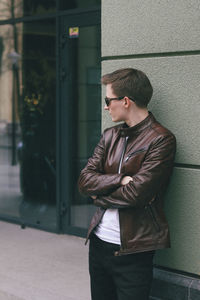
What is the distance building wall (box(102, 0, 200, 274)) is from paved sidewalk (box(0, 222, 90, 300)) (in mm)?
1242

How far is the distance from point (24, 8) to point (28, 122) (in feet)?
5.02

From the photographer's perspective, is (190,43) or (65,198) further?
(65,198)

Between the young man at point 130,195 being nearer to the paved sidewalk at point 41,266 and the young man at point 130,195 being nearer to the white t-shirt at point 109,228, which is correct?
the white t-shirt at point 109,228

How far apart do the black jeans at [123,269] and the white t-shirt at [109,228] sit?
31 millimetres

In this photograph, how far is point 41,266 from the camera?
593 centimetres

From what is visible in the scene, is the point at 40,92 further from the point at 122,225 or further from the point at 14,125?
the point at 122,225

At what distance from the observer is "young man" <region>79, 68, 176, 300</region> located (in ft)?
11.3

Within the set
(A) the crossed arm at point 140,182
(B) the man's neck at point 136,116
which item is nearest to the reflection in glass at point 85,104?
(B) the man's neck at point 136,116

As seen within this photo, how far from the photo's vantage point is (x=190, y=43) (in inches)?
157

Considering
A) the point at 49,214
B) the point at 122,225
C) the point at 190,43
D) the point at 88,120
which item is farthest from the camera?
the point at 49,214

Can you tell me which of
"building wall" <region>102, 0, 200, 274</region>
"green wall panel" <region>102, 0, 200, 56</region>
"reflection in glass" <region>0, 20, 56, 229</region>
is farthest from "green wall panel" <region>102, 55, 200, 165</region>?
"reflection in glass" <region>0, 20, 56, 229</region>

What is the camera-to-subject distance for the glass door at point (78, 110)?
6.90m

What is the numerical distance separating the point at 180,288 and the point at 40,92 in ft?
14.1

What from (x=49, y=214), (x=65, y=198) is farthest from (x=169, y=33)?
(x=49, y=214)
